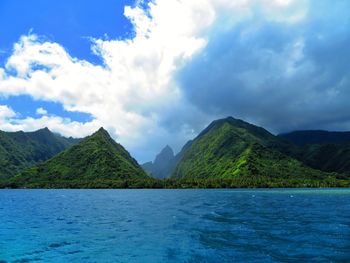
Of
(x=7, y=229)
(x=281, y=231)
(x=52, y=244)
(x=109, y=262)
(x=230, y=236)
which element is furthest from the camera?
(x=7, y=229)

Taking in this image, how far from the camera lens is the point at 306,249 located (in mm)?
41156

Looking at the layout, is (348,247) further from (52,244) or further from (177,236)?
(52,244)

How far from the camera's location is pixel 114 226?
66.5 metres

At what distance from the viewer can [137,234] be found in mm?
56000

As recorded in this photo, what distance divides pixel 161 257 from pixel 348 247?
21.8 m

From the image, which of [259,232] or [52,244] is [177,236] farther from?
[52,244]

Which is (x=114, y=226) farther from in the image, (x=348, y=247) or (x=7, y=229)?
(x=348, y=247)

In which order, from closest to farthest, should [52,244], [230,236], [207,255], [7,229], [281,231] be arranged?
1. [207,255]
2. [52,244]
3. [230,236]
4. [281,231]
5. [7,229]

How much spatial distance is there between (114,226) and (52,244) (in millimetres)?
19004

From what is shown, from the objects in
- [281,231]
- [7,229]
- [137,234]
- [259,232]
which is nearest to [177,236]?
[137,234]

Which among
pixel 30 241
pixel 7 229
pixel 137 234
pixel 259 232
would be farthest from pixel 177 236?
pixel 7 229

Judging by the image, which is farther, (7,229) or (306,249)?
(7,229)

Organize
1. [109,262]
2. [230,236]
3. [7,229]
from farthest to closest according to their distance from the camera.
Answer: [7,229] < [230,236] < [109,262]

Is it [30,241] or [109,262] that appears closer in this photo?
[109,262]
